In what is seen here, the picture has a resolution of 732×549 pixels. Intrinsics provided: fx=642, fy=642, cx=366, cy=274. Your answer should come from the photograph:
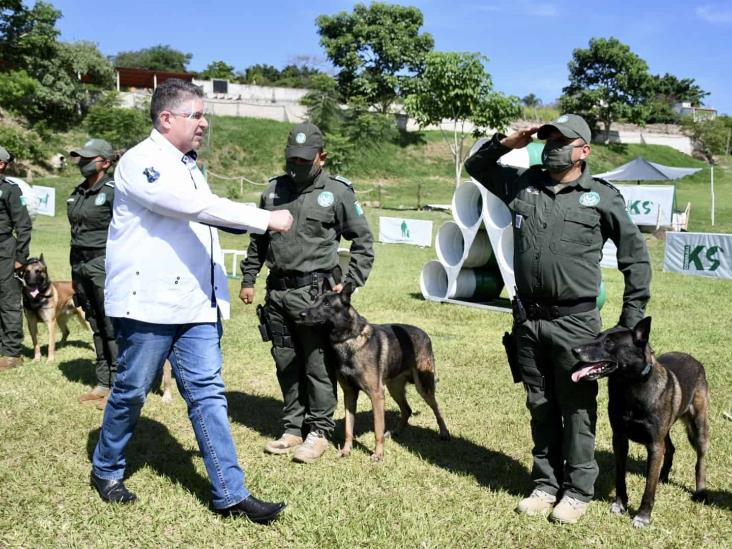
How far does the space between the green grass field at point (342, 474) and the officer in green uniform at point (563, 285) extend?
0.31m

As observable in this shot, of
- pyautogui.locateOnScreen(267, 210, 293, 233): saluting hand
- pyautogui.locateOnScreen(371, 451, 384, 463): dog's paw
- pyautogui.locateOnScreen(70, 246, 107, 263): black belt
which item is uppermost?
pyautogui.locateOnScreen(267, 210, 293, 233): saluting hand

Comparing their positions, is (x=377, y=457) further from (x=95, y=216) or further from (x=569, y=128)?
(x=95, y=216)

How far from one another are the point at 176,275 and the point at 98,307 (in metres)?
2.85

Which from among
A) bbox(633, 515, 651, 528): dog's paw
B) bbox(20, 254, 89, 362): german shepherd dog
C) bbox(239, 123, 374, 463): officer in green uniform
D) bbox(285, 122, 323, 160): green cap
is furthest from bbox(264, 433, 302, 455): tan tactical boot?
bbox(20, 254, 89, 362): german shepherd dog

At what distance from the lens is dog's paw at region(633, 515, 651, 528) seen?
142 inches

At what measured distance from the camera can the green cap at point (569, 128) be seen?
11.5 feet

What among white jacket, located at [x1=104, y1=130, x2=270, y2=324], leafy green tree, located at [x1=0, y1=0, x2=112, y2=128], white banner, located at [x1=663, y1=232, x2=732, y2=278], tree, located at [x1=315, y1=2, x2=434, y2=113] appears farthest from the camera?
tree, located at [x1=315, y1=2, x2=434, y2=113]

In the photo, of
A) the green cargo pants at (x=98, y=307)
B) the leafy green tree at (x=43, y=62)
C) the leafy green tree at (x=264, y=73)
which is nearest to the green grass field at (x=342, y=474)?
the green cargo pants at (x=98, y=307)

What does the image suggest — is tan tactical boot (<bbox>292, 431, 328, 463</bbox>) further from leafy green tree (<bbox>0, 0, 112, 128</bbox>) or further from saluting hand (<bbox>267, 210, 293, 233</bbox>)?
leafy green tree (<bbox>0, 0, 112, 128</bbox>)

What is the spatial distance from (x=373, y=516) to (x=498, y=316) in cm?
643

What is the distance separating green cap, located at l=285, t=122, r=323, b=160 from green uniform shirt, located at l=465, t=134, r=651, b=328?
158 cm

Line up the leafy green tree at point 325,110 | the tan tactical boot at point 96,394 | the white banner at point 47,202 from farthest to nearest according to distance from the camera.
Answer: the leafy green tree at point 325,110
the white banner at point 47,202
the tan tactical boot at point 96,394

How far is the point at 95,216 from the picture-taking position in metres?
5.62

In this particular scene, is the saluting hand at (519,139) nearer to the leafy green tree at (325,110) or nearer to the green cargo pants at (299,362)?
the green cargo pants at (299,362)
